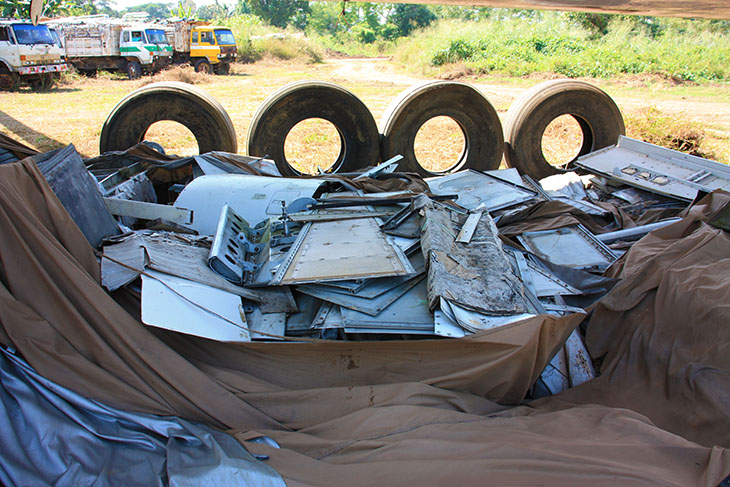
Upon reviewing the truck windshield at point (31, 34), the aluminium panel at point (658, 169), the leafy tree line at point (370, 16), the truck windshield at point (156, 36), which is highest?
the leafy tree line at point (370, 16)

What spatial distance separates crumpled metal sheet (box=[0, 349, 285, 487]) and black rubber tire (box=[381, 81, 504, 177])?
14.0ft

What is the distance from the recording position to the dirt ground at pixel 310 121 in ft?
27.2

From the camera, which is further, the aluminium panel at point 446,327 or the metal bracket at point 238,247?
the metal bracket at point 238,247

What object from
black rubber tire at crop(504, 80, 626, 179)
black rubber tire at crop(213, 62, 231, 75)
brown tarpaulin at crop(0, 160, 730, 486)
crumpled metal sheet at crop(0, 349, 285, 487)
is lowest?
crumpled metal sheet at crop(0, 349, 285, 487)

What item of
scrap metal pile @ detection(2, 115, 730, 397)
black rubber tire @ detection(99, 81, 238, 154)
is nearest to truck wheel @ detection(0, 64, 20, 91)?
black rubber tire @ detection(99, 81, 238, 154)

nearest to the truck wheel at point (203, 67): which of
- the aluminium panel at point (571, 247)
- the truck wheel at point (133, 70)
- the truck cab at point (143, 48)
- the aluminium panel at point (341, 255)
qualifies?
the truck cab at point (143, 48)

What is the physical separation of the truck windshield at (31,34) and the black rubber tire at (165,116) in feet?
40.8

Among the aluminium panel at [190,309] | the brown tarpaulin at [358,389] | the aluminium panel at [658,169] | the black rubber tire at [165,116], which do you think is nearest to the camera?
the brown tarpaulin at [358,389]

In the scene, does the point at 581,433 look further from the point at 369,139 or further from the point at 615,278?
the point at 369,139

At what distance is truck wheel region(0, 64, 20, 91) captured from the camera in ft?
46.0

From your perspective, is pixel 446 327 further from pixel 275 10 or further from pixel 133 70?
pixel 275 10

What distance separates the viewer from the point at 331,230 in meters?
3.49

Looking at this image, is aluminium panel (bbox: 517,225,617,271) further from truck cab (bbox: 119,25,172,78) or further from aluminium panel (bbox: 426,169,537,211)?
truck cab (bbox: 119,25,172,78)

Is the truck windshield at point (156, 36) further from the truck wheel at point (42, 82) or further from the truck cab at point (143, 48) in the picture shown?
the truck wheel at point (42, 82)
